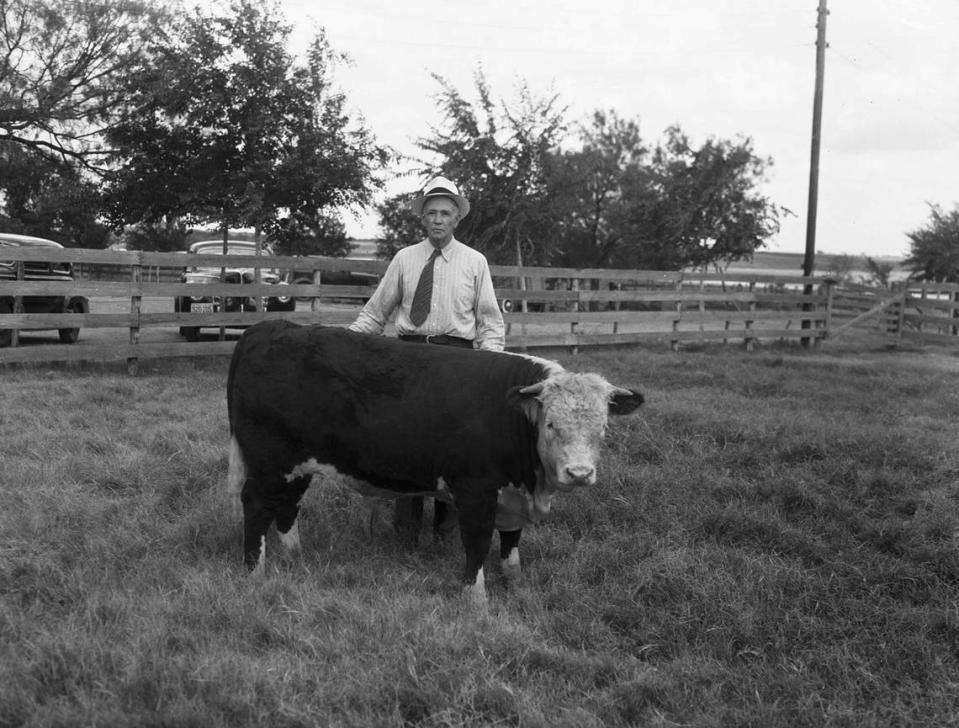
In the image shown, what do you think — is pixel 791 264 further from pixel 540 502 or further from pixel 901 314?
pixel 540 502

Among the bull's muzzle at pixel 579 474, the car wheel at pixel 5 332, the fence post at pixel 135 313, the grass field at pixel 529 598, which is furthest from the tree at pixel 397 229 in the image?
the bull's muzzle at pixel 579 474

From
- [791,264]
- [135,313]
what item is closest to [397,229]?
[135,313]

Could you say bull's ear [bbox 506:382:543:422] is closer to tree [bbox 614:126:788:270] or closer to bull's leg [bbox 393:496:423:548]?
bull's leg [bbox 393:496:423:548]

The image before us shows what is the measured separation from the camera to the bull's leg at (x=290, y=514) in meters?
4.23

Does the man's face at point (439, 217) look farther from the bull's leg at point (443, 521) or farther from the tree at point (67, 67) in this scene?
the tree at point (67, 67)

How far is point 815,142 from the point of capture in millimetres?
19188

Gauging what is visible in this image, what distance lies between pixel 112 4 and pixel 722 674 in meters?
21.9

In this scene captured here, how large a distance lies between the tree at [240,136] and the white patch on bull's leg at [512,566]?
409 inches

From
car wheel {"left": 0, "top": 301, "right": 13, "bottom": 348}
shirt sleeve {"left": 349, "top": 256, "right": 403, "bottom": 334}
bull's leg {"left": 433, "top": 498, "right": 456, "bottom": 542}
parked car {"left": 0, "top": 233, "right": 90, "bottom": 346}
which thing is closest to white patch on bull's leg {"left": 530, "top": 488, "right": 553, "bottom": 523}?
bull's leg {"left": 433, "top": 498, "right": 456, "bottom": 542}

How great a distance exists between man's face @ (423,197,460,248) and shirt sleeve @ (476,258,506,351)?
29cm

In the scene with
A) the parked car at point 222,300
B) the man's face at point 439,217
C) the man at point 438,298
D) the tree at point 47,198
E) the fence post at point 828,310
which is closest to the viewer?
the man's face at point 439,217

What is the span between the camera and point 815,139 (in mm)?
19188

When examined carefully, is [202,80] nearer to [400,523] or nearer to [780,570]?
[400,523]

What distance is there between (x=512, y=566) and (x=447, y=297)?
1470 mm
